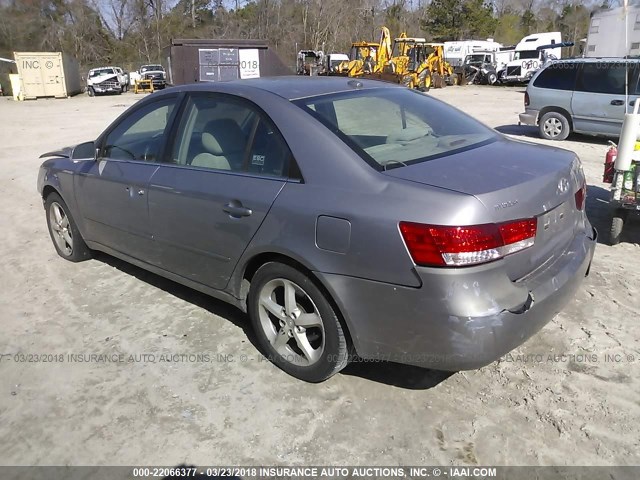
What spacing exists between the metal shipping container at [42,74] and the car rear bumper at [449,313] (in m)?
35.9

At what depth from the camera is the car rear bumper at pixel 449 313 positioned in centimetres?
247

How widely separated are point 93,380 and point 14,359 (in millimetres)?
680

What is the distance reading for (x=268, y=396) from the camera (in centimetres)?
310

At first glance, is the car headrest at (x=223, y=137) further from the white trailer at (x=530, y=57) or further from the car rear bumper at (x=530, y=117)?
the white trailer at (x=530, y=57)

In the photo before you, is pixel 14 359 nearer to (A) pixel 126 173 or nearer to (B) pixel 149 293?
(B) pixel 149 293

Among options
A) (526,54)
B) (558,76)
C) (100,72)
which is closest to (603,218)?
(558,76)

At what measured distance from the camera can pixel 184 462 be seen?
2652mm

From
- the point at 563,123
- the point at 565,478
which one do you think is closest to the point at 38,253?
the point at 565,478

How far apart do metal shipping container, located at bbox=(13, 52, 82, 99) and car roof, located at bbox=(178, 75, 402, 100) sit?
112ft

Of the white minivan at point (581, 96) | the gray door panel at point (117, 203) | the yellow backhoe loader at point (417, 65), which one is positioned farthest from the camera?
the yellow backhoe loader at point (417, 65)

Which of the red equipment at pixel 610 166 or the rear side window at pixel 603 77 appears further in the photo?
the rear side window at pixel 603 77

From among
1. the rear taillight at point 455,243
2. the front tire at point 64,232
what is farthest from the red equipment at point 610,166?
the front tire at point 64,232

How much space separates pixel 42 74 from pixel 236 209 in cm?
3567

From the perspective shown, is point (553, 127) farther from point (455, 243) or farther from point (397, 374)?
point (455, 243)
